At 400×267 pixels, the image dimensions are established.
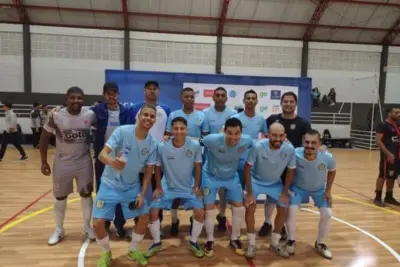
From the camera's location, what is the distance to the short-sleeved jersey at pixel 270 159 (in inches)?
149

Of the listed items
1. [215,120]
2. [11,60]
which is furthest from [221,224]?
[11,60]

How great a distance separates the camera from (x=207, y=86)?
5516 millimetres

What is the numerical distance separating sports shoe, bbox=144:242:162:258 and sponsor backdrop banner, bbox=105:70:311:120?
2392 mm

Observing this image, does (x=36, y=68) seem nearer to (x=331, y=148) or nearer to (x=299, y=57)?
(x=299, y=57)

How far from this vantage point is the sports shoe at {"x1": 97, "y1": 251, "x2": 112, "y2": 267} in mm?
3349

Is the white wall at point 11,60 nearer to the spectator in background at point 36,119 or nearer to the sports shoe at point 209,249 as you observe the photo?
the spectator in background at point 36,119

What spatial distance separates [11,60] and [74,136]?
13077 millimetres

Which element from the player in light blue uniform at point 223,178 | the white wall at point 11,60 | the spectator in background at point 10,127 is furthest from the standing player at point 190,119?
the white wall at point 11,60

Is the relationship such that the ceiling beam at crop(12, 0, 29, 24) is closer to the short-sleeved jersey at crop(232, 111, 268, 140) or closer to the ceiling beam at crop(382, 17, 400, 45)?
the short-sleeved jersey at crop(232, 111, 268, 140)

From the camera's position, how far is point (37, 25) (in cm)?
1435

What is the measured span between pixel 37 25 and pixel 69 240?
1314 cm

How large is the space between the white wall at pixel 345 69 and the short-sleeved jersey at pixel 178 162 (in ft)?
46.0

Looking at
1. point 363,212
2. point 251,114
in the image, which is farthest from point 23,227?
point 363,212

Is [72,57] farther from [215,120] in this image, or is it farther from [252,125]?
[252,125]
